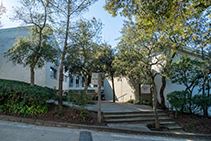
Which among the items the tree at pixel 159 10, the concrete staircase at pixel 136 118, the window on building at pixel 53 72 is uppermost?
the tree at pixel 159 10

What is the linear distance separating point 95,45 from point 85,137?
19.5 ft

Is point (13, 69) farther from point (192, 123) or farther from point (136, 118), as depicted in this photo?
point (192, 123)

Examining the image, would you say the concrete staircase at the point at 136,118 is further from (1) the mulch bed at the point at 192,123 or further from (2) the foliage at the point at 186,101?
(2) the foliage at the point at 186,101

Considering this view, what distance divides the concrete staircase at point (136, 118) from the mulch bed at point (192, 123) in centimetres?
39

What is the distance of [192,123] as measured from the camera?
8000 millimetres

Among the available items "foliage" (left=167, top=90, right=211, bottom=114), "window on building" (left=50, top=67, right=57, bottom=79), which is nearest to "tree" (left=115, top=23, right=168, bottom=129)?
"foliage" (left=167, top=90, right=211, bottom=114)

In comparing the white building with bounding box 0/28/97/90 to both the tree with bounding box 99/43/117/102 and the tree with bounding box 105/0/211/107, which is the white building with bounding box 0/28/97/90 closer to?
the tree with bounding box 99/43/117/102

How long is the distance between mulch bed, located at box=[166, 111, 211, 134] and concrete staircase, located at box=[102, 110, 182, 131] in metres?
0.39

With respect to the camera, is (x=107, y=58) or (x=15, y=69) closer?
(x=107, y=58)

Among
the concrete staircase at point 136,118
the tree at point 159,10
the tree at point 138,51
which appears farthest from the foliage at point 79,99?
the tree at point 159,10

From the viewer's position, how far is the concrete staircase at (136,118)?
24.2 feet

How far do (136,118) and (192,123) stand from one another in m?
2.95

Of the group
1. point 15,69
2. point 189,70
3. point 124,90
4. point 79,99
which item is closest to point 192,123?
point 189,70

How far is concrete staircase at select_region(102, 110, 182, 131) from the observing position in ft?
24.2
